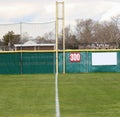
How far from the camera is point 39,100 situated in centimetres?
1717

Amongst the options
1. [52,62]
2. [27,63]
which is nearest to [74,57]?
[52,62]

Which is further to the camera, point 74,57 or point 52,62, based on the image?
point 74,57

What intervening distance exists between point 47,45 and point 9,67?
1411cm

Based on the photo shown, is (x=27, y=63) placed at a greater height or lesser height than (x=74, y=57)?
lesser

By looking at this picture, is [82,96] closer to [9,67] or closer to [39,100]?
[39,100]

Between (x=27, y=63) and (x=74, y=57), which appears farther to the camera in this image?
(x=74, y=57)

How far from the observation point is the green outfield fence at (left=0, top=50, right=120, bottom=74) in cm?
4025

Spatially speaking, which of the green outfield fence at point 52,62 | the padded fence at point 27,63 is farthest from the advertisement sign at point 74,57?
the padded fence at point 27,63

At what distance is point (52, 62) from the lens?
4038 centimetres

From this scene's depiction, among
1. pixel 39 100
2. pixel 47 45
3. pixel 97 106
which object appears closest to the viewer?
pixel 97 106

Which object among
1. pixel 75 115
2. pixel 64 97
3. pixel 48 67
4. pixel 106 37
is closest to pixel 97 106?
pixel 75 115

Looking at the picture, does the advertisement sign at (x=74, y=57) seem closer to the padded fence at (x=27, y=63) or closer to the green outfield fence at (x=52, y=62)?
the green outfield fence at (x=52, y=62)

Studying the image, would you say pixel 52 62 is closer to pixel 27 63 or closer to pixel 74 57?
pixel 74 57

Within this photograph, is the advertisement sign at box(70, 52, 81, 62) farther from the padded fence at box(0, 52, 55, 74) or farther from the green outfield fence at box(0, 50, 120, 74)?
the padded fence at box(0, 52, 55, 74)
